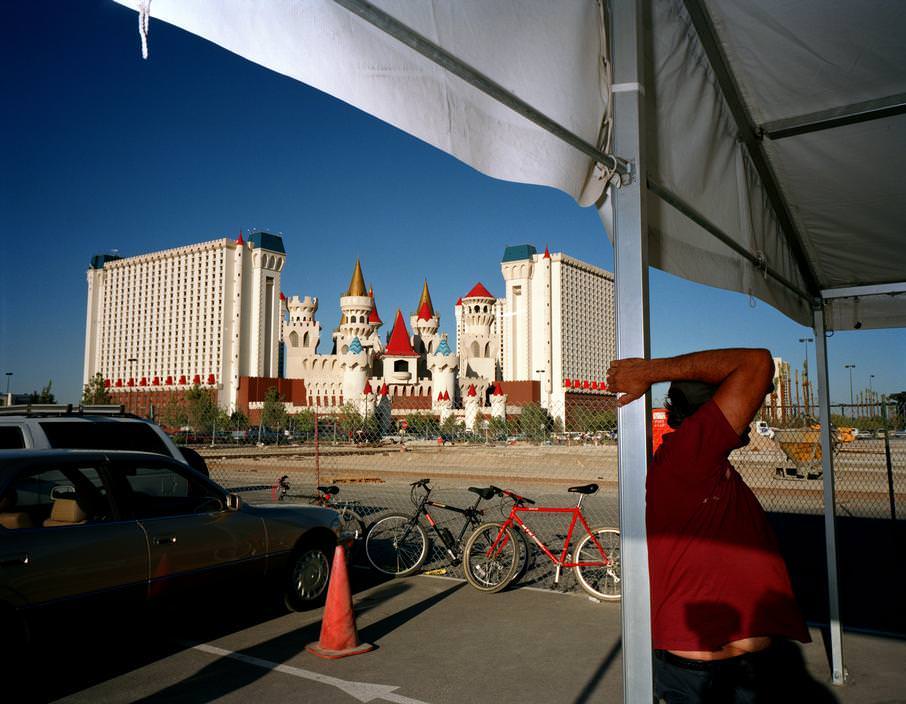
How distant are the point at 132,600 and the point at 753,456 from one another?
97.6ft

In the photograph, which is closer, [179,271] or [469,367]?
[469,367]

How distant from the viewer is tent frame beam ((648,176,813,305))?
2880 millimetres

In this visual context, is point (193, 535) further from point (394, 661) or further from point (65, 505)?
point (394, 661)

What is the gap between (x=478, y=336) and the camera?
11294 cm

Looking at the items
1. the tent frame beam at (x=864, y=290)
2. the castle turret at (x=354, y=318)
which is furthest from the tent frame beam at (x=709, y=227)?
the castle turret at (x=354, y=318)

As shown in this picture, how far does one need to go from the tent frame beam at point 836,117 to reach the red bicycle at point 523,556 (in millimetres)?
4703

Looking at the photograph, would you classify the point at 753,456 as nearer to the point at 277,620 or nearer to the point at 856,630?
the point at 856,630

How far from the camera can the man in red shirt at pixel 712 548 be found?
2.12 meters

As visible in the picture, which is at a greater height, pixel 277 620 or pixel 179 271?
pixel 179 271

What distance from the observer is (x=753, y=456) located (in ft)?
100

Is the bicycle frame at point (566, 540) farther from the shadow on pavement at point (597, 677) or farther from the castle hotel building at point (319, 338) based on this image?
the castle hotel building at point (319, 338)

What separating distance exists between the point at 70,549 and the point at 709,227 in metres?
4.57

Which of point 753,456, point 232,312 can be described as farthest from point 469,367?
point 753,456

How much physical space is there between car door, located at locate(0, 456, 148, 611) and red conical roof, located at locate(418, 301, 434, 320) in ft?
368
